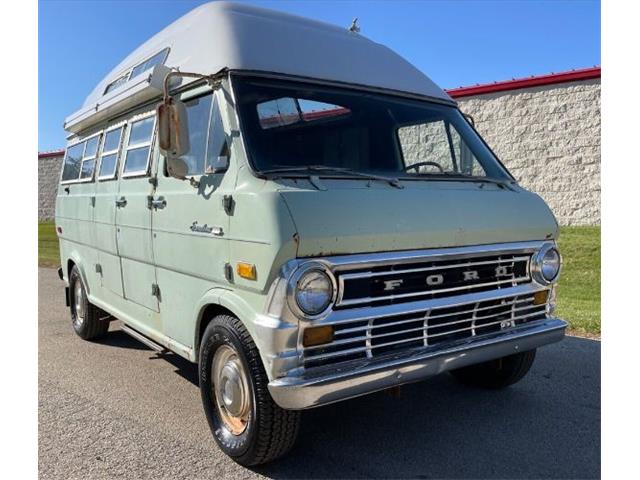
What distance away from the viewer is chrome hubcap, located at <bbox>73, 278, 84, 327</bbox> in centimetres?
655

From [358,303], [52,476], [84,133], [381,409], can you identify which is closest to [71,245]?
[84,133]

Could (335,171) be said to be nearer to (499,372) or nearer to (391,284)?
(391,284)

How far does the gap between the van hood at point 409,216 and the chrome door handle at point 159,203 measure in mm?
1374

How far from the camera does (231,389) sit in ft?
11.4

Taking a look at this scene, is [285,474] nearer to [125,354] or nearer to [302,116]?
[302,116]

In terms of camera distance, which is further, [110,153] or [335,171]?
[110,153]

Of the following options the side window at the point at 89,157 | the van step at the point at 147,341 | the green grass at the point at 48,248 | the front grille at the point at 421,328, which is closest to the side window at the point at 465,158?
the front grille at the point at 421,328

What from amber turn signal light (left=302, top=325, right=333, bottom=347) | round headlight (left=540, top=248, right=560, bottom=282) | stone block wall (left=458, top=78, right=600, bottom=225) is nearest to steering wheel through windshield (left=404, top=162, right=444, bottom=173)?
round headlight (left=540, top=248, right=560, bottom=282)

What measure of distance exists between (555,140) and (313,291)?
9716mm

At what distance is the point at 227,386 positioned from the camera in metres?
3.51

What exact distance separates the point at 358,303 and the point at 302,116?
1377mm

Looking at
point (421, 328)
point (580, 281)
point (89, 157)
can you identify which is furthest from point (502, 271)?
point (580, 281)

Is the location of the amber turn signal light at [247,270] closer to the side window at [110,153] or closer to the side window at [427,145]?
the side window at [427,145]

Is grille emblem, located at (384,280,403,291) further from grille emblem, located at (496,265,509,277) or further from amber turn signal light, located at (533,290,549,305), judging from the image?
amber turn signal light, located at (533,290,549,305)
